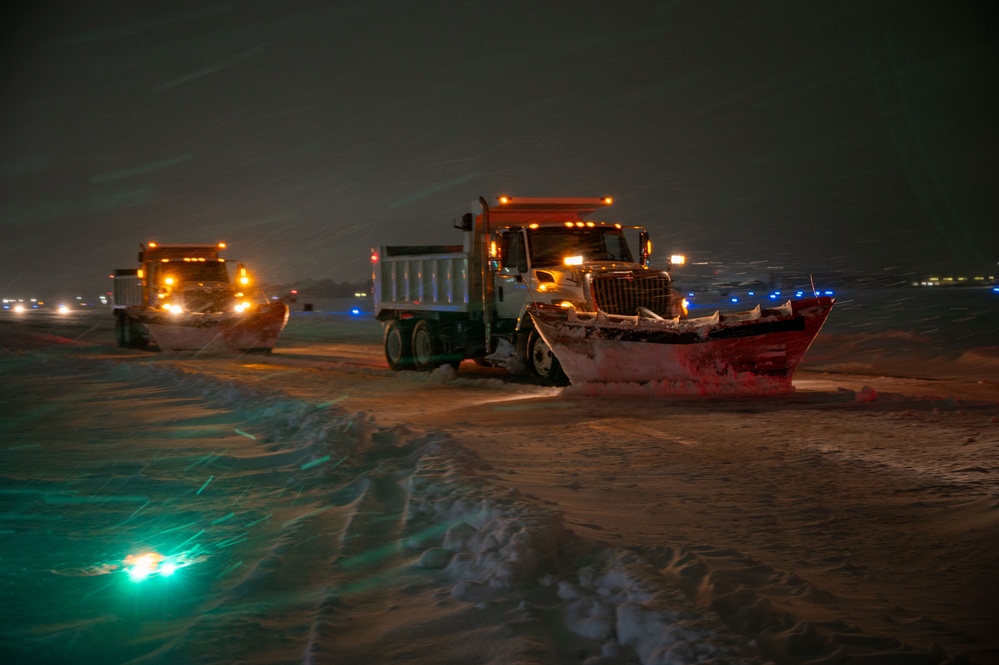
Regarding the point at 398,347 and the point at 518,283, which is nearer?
the point at 518,283

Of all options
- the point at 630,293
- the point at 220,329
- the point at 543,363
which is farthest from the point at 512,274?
the point at 220,329

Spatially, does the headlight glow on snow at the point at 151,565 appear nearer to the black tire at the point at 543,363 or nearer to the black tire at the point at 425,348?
the black tire at the point at 543,363

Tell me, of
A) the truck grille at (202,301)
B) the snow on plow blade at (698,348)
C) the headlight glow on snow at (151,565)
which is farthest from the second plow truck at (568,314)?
the headlight glow on snow at (151,565)

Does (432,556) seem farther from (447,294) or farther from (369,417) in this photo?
(447,294)

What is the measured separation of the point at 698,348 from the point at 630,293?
237 centimetres

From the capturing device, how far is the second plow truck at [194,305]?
2442 centimetres

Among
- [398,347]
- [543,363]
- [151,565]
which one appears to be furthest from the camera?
[398,347]

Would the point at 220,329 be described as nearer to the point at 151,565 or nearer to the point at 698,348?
the point at 698,348

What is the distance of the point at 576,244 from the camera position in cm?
1616

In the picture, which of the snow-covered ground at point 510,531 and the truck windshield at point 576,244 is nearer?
the snow-covered ground at point 510,531

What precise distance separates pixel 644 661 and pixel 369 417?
7.35 metres

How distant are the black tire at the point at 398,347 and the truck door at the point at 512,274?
11.9ft

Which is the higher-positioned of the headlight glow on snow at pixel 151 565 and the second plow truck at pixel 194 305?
the second plow truck at pixel 194 305

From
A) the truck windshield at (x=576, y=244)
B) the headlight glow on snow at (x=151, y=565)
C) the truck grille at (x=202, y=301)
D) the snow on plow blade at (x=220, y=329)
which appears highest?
the truck windshield at (x=576, y=244)
